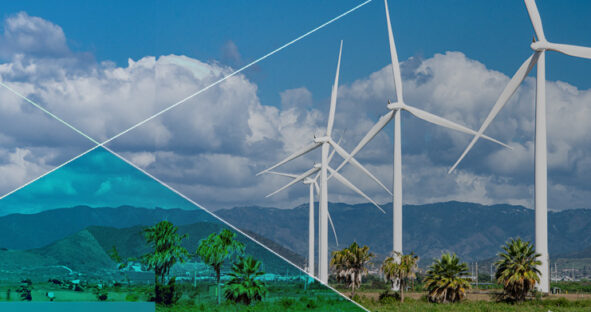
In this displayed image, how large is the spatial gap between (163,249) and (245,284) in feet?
30.6

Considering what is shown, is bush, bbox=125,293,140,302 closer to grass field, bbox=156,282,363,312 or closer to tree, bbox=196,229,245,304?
grass field, bbox=156,282,363,312

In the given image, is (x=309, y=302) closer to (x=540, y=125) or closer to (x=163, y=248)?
(x=163, y=248)

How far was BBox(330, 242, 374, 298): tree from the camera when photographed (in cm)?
6322

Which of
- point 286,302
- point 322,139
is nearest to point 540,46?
point 322,139

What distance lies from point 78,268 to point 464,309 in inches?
1154

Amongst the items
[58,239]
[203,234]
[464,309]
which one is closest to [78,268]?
[58,239]

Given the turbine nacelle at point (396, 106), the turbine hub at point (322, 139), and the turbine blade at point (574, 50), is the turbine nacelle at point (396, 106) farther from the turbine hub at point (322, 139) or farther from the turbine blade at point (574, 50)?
the turbine blade at point (574, 50)

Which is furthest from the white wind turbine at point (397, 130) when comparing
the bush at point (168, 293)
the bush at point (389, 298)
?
the bush at point (168, 293)

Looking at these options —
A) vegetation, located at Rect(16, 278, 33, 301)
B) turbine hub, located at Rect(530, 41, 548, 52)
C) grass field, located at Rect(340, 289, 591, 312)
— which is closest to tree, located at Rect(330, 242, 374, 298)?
grass field, located at Rect(340, 289, 591, 312)

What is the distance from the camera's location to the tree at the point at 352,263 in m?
63.2

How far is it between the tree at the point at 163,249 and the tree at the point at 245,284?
6812 millimetres
